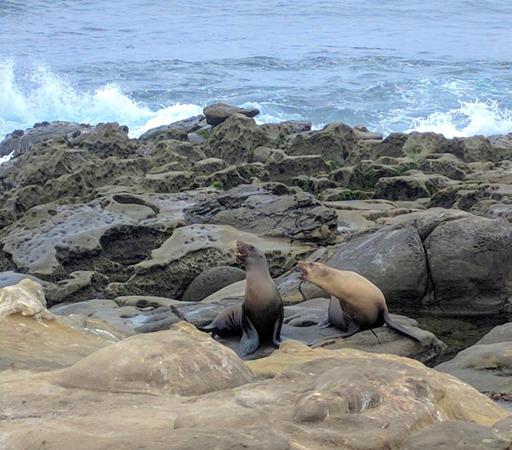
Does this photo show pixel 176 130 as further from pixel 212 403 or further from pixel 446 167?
pixel 212 403

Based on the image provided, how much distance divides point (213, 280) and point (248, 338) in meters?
2.95

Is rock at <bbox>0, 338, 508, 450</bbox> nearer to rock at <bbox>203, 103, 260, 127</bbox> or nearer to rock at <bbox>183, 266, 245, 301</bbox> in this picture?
rock at <bbox>183, 266, 245, 301</bbox>

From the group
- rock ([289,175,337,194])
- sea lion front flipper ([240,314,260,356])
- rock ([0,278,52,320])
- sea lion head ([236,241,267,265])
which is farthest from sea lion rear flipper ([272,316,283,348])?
rock ([289,175,337,194])

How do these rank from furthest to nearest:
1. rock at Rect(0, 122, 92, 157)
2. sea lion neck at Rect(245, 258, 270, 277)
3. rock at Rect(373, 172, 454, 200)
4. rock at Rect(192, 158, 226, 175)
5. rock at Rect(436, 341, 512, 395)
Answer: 1. rock at Rect(0, 122, 92, 157)
2. rock at Rect(192, 158, 226, 175)
3. rock at Rect(373, 172, 454, 200)
4. sea lion neck at Rect(245, 258, 270, 277)
5. rock at Rect(436, 341, 512, 395)

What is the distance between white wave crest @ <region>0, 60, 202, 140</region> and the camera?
29125mm

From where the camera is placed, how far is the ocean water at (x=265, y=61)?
2956 cm

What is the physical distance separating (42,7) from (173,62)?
16067 mm

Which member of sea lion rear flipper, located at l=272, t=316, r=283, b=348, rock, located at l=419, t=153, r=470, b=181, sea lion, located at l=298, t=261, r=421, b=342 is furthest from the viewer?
rock, located at l=419, t=153, r=470, b=181

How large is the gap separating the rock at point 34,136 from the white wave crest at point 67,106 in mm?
5144

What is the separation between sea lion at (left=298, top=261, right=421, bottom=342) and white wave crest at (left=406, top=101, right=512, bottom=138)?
18.6 meters

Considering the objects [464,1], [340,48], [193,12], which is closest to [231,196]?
[340,48]

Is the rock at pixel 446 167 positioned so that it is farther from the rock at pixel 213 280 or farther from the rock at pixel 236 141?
the rock at pixel 213 280

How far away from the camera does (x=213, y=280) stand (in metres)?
10.5

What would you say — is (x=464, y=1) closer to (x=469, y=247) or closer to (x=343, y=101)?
(x=343, y=101)
